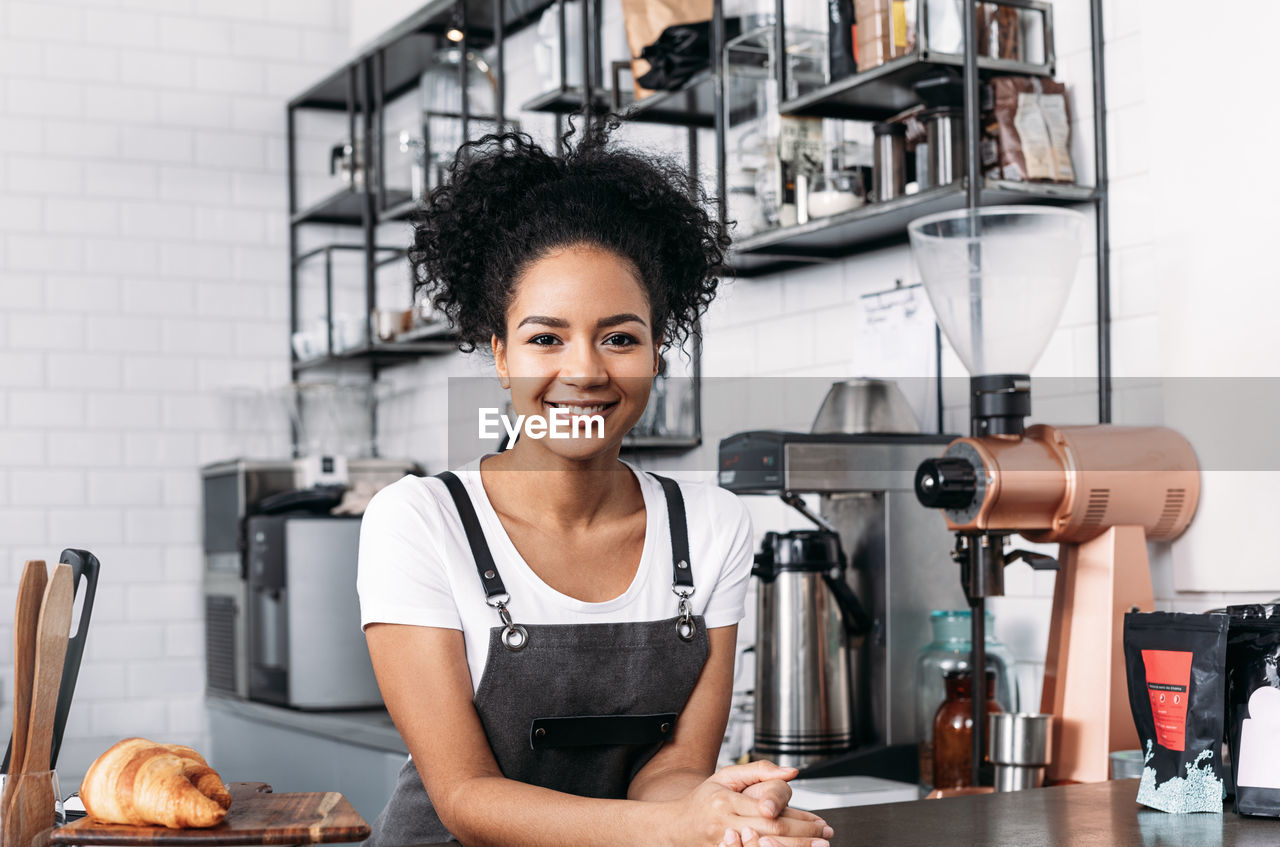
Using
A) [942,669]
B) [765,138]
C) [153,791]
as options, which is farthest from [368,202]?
[153,791]

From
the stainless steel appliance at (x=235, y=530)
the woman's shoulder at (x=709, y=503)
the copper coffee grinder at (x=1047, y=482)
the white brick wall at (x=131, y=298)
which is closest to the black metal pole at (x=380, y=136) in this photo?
the white brick wall at (x=131, y=298)

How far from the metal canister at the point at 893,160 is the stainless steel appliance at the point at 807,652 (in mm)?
607

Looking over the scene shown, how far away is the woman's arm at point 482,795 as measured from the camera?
1170mm

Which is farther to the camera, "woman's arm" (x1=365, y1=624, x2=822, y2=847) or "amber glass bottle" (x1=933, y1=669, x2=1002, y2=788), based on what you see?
"amber glass bottle" (x1=933, y1=669, x2=1002, y2=788)

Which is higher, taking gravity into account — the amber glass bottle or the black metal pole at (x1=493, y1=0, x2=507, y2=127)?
the black metal pole at (x1=493, y1=0, x2=507, y2=127)

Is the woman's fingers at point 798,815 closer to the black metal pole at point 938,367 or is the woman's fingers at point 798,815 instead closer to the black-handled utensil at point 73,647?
the black-handled utensil at point 73,647

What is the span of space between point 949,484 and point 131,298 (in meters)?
3.42

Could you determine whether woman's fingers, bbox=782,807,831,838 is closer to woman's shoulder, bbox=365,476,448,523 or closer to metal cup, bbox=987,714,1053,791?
woman's shoulder, bbox=365,476,448,523

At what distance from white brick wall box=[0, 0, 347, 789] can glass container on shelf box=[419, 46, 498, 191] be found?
1049mm

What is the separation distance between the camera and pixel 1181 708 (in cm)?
146

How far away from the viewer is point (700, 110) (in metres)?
3.13

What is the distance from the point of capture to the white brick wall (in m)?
4.50

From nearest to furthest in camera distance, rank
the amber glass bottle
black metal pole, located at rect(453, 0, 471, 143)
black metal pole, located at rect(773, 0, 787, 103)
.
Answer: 1. the amber glass bottle
2. black metal pole, located at rect(773, 0, 787, 103)
3. black metal pole, located at rect(453, 0, 471, 143)

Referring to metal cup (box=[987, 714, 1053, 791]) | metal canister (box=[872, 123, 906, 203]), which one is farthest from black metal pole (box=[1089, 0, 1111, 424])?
metal cup (box=[987, 714, 1053, 791])
